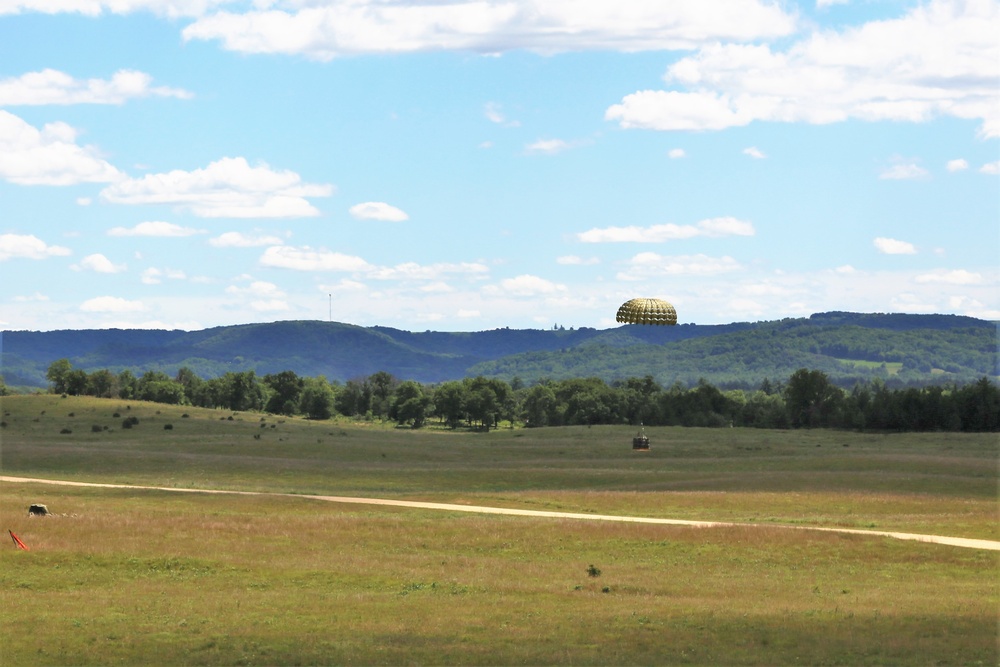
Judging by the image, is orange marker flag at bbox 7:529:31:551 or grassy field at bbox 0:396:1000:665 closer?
grassy field at bbox 0:396:1000:665

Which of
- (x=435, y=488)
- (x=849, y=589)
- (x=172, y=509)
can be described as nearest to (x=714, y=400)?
(x=435, y=488)

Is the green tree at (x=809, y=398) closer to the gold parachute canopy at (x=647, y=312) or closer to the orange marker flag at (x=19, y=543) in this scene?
the gold parachute canopy at (x=647, y=312)

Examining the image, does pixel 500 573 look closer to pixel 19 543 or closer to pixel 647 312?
pixel 19 543

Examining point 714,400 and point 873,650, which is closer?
point 873,650

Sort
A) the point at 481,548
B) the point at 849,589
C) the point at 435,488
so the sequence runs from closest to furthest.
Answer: the point at 849,589, the point at 481,548, the point at 435,488

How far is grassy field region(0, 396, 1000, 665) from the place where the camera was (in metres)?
31.5

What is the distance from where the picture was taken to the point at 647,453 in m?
126

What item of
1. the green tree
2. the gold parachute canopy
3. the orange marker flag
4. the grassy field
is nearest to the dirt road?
the grassy field

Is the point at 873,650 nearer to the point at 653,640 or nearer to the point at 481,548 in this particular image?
the point at 653,640

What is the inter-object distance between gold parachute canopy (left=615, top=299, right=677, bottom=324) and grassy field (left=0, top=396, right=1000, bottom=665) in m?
38.8

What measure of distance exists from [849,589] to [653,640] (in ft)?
38.4

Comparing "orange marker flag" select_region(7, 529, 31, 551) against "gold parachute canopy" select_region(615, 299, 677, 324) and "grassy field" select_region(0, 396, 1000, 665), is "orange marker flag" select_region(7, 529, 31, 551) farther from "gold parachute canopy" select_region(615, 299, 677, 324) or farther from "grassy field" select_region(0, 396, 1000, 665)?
"gold parachute canopy" select_region(615, 299, 677, 324)

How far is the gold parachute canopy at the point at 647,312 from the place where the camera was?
427ft

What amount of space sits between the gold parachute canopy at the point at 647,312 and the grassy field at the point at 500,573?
38.8 metres
